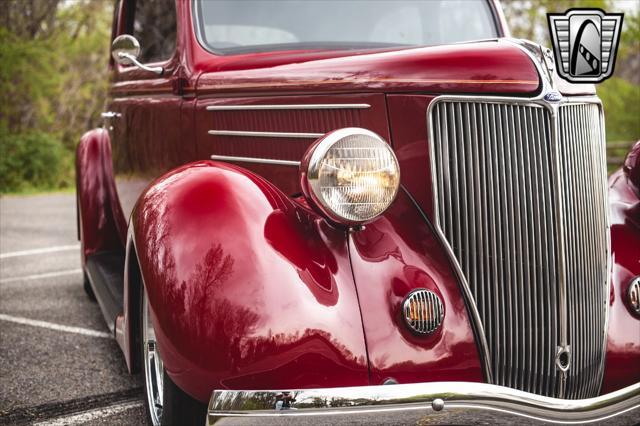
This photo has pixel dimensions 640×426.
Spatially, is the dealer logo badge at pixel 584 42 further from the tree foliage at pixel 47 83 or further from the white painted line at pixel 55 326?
the tree foliage at pixel 47 83

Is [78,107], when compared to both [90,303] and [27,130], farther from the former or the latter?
[90,303]

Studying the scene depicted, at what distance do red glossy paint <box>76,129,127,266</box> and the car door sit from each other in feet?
0.52

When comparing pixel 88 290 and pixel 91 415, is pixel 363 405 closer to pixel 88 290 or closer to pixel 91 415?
pixel 91 415

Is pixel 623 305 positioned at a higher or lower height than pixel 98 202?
higher

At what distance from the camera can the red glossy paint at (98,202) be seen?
175 inches

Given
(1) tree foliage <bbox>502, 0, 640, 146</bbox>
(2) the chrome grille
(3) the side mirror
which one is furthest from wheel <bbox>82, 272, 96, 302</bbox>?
(1) tree foliage <bbox>502, 0, 640, 146</bbox>

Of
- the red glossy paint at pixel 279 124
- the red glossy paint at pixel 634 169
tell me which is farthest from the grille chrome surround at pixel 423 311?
the red glossy paint at pixel 634 169

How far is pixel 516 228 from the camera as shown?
223 cm

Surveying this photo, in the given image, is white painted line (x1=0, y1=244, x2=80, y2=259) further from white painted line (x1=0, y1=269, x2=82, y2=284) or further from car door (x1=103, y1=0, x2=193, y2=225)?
car door (x1=103, y1=0, x2=193, y2=225)

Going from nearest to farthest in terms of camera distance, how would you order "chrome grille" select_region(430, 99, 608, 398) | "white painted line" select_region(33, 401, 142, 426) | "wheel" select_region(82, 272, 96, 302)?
"chrome grille" select_region(430, 99, 608, 398), "white painted line" select_region(33, 401, 142, 426), "wheel" select_region(82, 272, 96, 302)

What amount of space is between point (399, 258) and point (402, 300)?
0.14 metres

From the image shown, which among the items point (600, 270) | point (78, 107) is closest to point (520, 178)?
point (600, 270)

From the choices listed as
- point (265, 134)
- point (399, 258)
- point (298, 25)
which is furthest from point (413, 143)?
point (298, 25)

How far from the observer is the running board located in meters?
3.41
